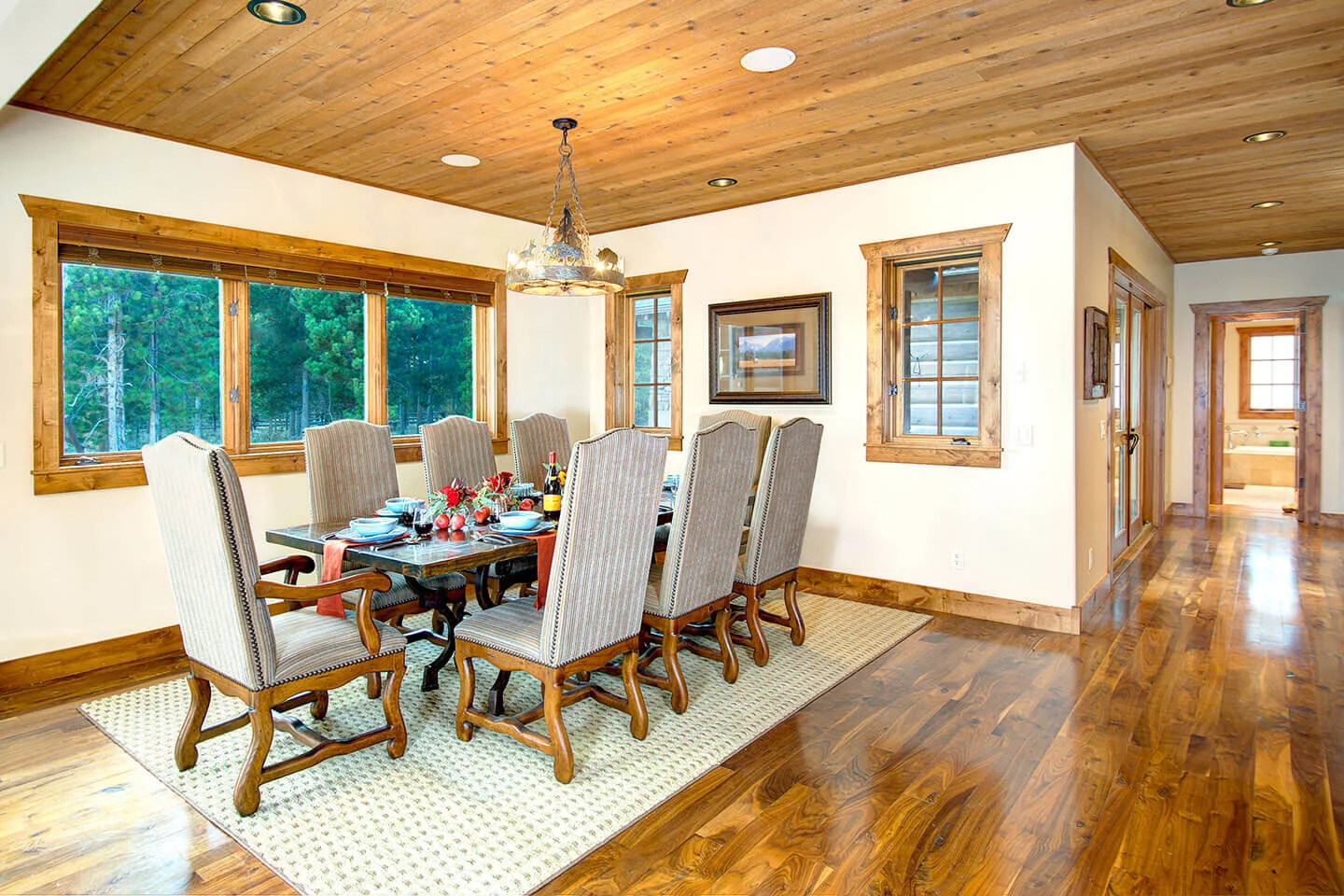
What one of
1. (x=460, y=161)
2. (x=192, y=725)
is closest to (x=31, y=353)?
(x=192, y=725)

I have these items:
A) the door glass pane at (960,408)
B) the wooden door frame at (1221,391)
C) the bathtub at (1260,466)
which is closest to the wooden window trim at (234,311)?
the door glass pane at (960,408)

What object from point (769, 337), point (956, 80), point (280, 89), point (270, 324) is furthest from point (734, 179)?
point (270, 324)

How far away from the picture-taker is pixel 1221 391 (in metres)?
7.85

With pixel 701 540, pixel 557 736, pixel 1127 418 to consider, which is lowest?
pixel 557 736

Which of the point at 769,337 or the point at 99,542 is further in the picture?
the point at 769,337

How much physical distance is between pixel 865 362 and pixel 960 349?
1.85ft

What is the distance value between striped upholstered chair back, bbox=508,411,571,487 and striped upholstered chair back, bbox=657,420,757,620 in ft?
5.46

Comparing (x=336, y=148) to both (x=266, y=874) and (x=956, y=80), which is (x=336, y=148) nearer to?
(x=956, y=80)

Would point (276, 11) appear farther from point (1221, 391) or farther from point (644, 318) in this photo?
point (1221, 391)

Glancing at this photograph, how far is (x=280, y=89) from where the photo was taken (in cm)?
321

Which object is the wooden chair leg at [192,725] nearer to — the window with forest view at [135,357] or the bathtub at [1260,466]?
the window with forest view at [135,357]

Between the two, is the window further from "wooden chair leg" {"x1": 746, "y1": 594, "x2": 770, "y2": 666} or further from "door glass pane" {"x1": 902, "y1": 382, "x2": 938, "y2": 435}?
"wooden chair leg" {"x1": 746, "y1": 594, "x2": 770, "y2": 666}

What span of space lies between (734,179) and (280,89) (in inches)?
97.4

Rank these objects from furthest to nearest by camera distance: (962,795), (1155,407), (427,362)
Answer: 1. (1155,407)
2. (427,362)
3. (962,795)
